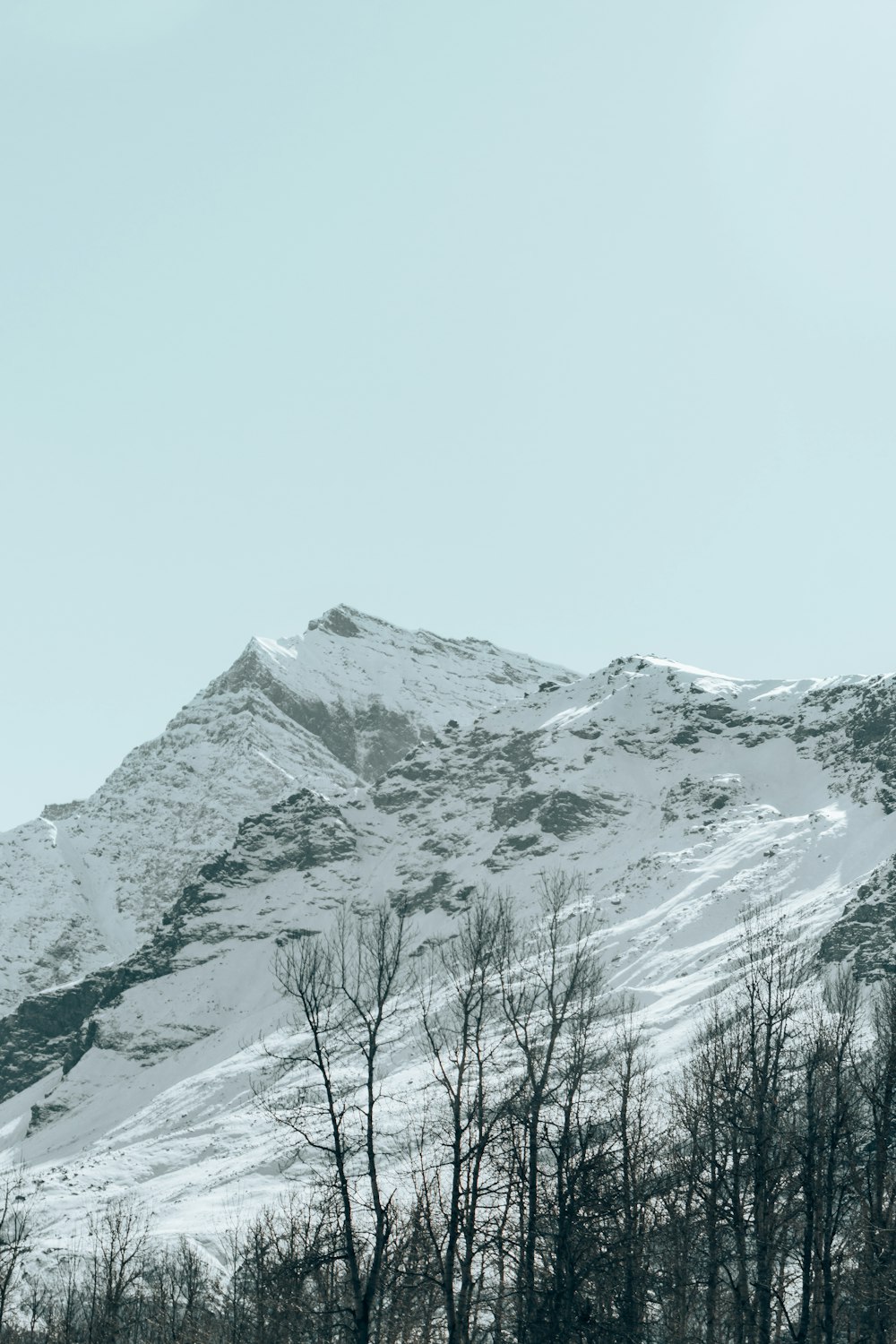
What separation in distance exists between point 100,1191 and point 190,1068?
5851cm

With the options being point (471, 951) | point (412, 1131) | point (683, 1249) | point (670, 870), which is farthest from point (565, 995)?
point (670, 870)

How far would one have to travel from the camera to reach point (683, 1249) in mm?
35469

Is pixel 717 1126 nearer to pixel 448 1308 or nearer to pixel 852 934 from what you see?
pixel 448 1308

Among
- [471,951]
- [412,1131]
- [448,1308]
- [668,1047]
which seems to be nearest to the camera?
[448,1308]

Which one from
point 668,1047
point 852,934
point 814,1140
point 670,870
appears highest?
point 670,870

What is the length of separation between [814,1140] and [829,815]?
542 ft

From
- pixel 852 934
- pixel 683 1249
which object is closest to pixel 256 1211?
pixel 852 934

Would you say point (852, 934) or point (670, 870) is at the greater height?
point (670, 870)

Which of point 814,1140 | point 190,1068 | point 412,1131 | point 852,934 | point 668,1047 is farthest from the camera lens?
point 190,1068

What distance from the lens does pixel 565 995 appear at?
3139 centimetres

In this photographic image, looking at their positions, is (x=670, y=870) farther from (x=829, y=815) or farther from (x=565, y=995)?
(x=565, y=995)

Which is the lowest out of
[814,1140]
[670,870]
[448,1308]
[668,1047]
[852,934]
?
[448,1308]

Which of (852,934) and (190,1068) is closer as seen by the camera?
(852,934)

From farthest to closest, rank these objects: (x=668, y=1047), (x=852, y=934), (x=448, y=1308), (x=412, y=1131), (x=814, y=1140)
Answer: (x=852, y=934)
(x=668, y=1047)
(x=412, y=1131)
(x=814, y=1140)
(x=448, y=1308)
